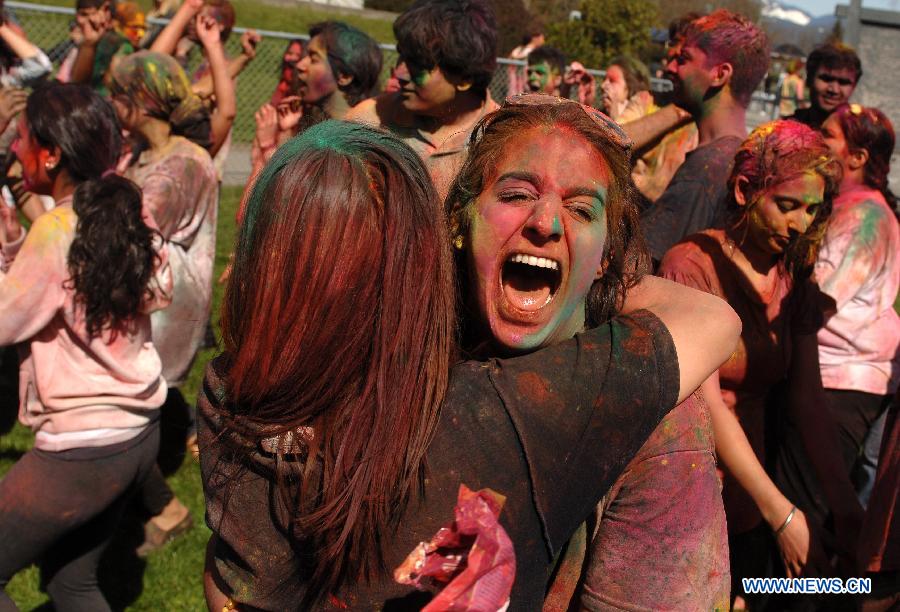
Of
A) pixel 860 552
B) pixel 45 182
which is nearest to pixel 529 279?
pixel 860 552

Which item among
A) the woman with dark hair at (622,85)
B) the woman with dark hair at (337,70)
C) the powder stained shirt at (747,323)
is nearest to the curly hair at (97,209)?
the woman with dark hair at (337,70)

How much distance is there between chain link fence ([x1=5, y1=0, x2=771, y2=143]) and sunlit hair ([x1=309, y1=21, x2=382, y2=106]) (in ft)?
16.0

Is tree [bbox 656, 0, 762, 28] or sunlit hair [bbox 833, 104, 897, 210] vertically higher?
sunlit hair [bbox 833, 104, 897, 210]

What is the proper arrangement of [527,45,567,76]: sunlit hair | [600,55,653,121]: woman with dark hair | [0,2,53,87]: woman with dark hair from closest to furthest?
1. [0,2,53,87]: woman with dark hair
2. [600,55,653,121]: woman with dark hair
3. [527,45,567,76]: sunlit hair

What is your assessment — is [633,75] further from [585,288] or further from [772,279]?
[585,288]

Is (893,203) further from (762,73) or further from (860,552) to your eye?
(860,552)

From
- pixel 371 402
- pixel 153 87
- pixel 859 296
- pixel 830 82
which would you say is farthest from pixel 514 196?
pixel 830 82

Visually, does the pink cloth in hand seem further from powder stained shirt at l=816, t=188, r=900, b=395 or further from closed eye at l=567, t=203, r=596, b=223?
powder stained shirt at l=816, t=188, r=900, b=395

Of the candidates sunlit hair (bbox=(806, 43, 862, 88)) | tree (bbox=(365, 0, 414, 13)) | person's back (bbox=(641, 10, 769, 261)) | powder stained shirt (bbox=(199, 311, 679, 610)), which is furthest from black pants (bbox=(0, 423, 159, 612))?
tree (bbox=(365, 0, 414, 13))

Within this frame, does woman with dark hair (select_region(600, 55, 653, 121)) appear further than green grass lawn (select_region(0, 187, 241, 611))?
Yes

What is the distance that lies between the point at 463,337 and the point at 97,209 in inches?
71.8

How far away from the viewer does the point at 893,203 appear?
4723 mm

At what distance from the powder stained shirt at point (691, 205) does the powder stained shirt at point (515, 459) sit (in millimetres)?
2079

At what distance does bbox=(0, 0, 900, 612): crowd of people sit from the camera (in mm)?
1568
